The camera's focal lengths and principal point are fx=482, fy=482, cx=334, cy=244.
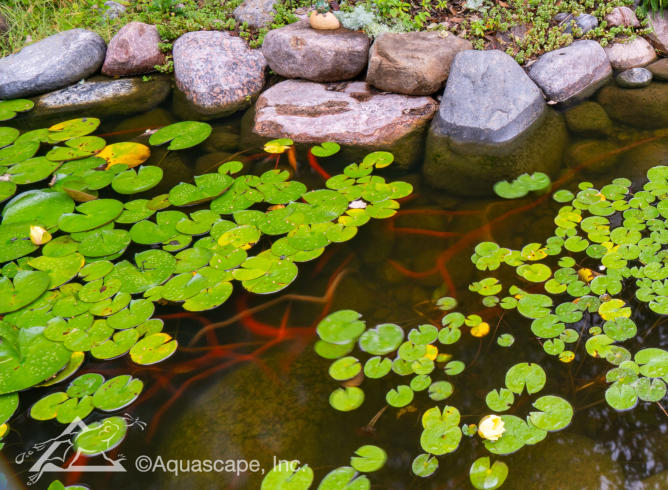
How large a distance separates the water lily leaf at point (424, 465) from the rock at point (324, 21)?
11.4 ft

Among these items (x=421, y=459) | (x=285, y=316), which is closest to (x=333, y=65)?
(x=285, y=316)

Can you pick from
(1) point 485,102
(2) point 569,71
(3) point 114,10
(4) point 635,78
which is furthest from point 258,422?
(3) point 114,10

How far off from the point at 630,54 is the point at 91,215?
4355mm

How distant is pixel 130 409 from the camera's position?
2012 mm

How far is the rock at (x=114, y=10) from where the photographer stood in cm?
530

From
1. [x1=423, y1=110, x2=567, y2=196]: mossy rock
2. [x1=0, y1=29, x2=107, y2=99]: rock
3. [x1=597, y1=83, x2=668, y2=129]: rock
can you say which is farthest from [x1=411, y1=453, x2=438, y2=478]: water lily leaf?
[x1=0, y1=29, x2=107, y2=99]: rock

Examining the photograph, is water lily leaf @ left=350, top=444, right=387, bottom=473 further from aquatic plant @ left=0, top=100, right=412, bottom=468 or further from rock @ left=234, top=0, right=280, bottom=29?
rock @ left=234, top=0, right=280, bottom=29

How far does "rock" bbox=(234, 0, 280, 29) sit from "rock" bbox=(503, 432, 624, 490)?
4.22 metres

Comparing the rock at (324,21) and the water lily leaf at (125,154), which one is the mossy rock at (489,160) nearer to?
the rock at (324,21)

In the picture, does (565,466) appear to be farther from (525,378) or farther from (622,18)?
(622,18)

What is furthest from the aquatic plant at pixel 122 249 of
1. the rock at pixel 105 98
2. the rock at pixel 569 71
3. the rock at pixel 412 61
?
the rock at pixel 569 71

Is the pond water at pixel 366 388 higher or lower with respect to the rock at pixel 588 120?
lower

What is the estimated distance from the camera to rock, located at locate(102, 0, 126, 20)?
5297 millimetres

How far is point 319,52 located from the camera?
12.8ft
